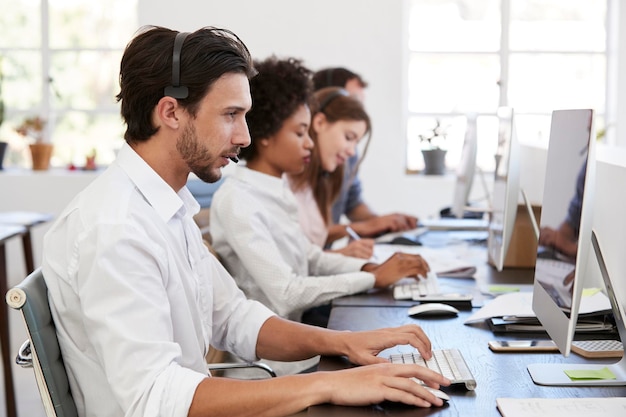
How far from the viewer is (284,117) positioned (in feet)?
8.80

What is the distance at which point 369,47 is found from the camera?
616 centimetres

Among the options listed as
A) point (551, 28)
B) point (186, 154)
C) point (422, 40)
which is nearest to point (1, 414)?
point (186, 154)

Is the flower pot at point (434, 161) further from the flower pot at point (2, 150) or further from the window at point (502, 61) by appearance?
the flower pot at point (2, 150)

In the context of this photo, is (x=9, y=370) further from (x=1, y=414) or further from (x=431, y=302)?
(x=431, y=302)

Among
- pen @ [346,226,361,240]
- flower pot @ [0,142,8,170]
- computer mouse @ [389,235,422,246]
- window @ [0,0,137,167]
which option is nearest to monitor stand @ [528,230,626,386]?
computer mouse @ [389,235,422,246]

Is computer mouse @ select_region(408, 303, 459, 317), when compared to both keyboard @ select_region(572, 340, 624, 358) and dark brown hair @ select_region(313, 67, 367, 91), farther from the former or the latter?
dark brown hair @ select_region(313, 67, 367, 91)

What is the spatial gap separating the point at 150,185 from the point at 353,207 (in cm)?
322

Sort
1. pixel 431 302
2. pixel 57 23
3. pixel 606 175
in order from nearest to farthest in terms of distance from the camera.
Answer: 1. pixel 606 175
2. pixel 431 302
3. pixel 57 23

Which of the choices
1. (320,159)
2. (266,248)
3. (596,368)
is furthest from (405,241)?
(596,368)

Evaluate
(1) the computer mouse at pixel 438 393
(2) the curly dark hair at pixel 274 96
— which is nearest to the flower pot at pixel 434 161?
(2) the curly dark hair at pixel 274 96

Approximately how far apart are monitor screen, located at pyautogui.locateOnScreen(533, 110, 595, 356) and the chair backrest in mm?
803

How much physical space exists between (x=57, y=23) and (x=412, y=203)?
2849mm

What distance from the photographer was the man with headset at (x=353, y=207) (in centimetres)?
408

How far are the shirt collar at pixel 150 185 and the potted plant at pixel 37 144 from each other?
5113 millimetres
